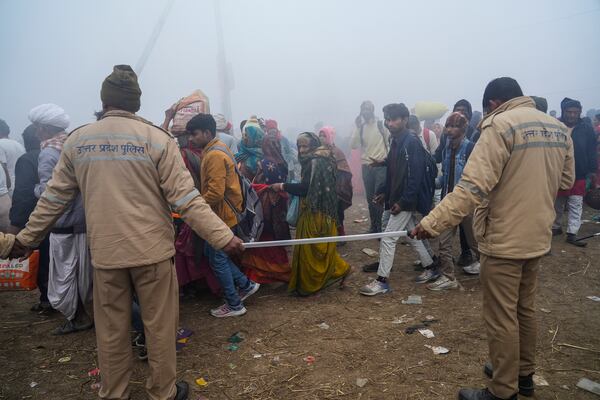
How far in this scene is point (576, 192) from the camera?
6.00 meters

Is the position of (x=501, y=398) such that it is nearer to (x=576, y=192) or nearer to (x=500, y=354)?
(x=500, y=354)

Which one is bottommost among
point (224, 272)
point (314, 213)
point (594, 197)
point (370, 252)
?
point (370, 252)

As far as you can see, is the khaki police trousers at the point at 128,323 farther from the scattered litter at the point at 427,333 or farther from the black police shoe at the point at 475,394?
the scattered litter at the point at 427,333

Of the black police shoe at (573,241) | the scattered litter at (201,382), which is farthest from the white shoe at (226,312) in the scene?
the black police shoe at (573,241)

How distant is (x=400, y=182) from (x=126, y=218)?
3.09 meters

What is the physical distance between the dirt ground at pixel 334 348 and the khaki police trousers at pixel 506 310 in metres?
0.43

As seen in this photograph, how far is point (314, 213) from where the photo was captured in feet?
14.5

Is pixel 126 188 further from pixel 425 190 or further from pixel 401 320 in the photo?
pixel 425 190

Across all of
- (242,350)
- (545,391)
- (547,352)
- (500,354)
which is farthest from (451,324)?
(242,350)

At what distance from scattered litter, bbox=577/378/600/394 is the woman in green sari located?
251cm

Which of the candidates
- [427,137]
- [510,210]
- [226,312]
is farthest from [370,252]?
[510,210]

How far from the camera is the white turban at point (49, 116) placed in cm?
391

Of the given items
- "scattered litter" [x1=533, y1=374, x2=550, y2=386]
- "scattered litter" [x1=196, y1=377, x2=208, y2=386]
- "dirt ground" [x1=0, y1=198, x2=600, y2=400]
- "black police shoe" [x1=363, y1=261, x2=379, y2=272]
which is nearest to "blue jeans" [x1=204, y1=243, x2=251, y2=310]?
"dirt ground" [x1=0, y1=198, x2=600, y2=400]

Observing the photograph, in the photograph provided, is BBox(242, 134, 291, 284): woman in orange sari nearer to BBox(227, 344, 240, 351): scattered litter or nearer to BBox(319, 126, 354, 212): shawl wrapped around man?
BBox(319, 126, 354, 212): shawl wrapped around man
